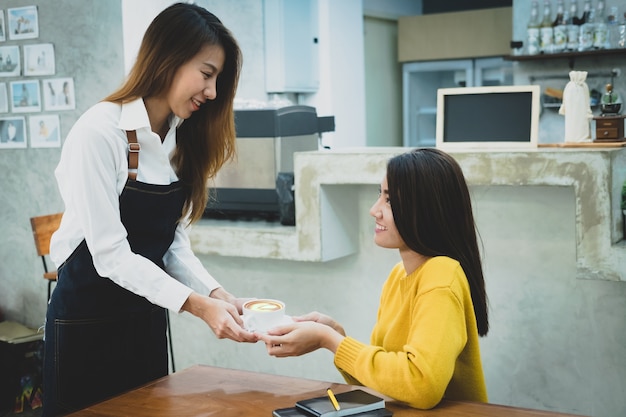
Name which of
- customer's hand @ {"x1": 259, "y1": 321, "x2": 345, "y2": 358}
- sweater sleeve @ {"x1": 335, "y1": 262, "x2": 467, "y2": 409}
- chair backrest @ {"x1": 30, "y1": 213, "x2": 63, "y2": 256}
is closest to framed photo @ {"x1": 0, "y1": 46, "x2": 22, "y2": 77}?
chair backrest @ {"x1": 30, "y1": 213, "x2": 63, "y2": 256}

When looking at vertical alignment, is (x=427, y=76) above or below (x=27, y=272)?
above

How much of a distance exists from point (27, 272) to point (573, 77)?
11.8ft

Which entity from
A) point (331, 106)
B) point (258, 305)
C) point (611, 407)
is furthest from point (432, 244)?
point (331, 106)

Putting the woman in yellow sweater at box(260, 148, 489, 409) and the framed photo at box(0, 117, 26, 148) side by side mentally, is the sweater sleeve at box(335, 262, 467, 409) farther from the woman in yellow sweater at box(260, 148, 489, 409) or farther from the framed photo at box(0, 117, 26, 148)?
the framed photo at box(0, 117, 26, 148)

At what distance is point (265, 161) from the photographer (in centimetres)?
352

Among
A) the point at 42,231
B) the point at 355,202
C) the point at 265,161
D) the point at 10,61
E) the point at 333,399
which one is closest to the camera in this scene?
the point at 333,399

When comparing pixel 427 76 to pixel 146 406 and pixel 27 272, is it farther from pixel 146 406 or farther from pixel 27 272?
pixel 146 406

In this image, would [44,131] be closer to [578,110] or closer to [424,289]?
[578,110]

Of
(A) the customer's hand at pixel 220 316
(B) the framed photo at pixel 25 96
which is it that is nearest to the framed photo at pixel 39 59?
(B) the framed photo at pixel 25 96

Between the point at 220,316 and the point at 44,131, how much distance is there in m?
3.35

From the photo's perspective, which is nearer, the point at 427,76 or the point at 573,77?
the point at 573,77

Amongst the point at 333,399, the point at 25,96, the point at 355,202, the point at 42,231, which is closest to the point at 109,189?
the point at 333,399

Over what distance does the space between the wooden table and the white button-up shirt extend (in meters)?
0.20

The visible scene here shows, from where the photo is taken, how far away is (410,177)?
1778 mm
